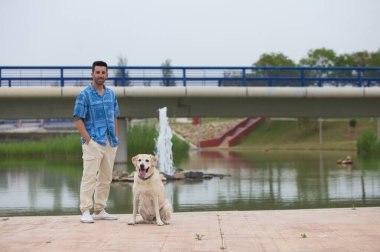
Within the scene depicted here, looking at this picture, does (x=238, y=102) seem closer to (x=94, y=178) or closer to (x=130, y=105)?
(x=130, y=105)

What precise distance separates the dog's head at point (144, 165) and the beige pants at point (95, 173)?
728 mm

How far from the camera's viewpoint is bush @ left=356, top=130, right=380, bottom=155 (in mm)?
40128

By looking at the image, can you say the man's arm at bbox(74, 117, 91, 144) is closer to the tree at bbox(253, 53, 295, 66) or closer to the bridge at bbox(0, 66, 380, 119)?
the bridge at bbox(0, 66, 380, 119)

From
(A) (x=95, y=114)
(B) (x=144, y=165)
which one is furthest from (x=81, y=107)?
(B) (x=144, y=165)

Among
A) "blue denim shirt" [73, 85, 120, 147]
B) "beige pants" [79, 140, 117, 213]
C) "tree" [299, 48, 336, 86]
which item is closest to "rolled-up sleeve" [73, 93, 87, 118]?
"blue denim shirt" [73, 85, 120, 147]

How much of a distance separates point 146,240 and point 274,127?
62129 mm

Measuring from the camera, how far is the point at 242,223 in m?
8.11

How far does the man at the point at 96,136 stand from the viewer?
28.8 feet

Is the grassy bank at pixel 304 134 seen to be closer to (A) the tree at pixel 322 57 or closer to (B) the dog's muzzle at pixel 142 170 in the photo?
(A) the tree at pixel 322 57

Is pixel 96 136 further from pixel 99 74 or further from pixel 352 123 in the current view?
pixel 352 123

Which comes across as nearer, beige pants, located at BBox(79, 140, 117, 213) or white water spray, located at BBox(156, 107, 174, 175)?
beige pants, located at BBox(79, 140, 117, 213)

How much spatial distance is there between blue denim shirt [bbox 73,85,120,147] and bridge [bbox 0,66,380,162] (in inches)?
676

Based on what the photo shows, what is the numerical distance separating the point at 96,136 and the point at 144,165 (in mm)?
1027

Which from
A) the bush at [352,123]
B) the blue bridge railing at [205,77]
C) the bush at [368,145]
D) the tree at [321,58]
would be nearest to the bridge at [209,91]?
the blue bridge railing at [205,77]
